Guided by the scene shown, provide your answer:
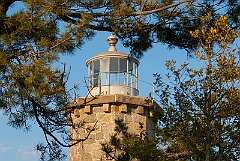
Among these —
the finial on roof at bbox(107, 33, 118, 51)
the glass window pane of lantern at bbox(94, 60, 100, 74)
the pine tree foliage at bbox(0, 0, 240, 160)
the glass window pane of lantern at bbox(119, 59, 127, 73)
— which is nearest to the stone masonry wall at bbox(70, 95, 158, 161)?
the glass window pane of lantern at bbox(119, 59, 127, 73)

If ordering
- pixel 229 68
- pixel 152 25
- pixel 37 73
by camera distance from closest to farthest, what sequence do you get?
1. pixel 37 73
2. pixel 229 68
3. pixel 152 25

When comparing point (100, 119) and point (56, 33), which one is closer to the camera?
point (56, 33)

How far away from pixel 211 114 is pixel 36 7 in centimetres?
179

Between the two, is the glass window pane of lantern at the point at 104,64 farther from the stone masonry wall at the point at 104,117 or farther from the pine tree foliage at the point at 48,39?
the pine tree foliage at the point at 48,39

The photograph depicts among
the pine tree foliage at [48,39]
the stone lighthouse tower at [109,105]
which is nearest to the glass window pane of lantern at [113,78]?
the stone lighthouse tower at [109,105]

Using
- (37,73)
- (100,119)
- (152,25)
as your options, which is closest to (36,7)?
(37,73)

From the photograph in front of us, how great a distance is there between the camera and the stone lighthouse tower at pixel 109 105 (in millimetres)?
9930

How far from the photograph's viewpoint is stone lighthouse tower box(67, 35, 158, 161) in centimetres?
993

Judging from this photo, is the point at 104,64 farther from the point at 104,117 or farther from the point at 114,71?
the point at 104,117

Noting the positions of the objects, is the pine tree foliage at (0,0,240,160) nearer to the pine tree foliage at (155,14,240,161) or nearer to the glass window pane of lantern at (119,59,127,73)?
the pine tree foliage at (155,14,240,161)

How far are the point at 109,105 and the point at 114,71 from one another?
728 mm

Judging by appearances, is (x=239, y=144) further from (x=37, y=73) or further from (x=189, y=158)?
(x=37, y=73)

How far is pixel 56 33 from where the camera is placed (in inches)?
199

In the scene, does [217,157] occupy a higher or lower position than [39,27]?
lower
